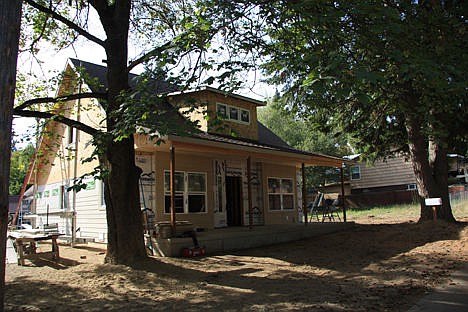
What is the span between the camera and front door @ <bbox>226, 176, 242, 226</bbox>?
16281 mm

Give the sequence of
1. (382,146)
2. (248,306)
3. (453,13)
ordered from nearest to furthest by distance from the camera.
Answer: (248,306) < (453,13) < (382,146)

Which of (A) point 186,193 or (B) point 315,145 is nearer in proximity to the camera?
(A) point 186,193

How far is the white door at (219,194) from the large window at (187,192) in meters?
0.65

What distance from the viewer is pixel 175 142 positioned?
10.9 metres

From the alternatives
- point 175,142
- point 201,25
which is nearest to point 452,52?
point 201,25

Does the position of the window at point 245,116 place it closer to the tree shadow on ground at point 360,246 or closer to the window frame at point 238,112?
the window frame at point 238,112

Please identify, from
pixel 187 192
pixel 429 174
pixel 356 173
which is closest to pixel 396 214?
pixel 429 174

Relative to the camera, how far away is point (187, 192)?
47.1 ft

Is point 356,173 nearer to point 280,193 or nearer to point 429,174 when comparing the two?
point 280,193

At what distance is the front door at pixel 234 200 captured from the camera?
1628 cm

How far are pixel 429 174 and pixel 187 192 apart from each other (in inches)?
359

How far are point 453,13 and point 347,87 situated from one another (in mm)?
5208

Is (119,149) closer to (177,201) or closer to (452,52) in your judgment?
(177,201)

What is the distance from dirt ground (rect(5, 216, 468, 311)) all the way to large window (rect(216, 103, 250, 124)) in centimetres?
618
